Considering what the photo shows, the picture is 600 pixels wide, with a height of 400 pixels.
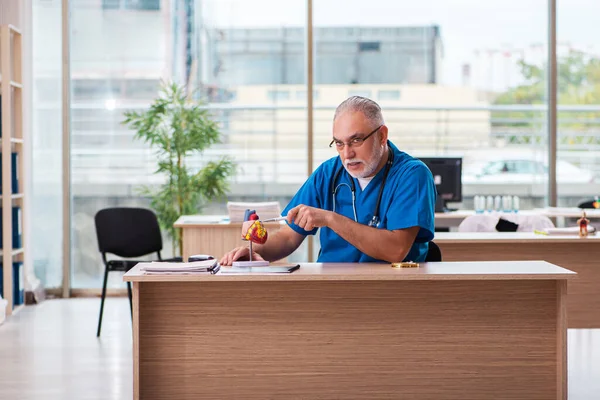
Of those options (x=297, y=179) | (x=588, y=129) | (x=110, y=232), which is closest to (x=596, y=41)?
(x=588, y=129)

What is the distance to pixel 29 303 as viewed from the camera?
7.74 m

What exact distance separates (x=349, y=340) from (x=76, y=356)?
9.10 feet

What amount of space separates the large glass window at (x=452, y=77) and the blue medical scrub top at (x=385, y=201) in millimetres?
4407

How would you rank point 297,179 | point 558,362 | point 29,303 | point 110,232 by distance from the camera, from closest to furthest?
point 558,362
point 110,232
point 29,303
point 297,179

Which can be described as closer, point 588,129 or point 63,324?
point 63,324

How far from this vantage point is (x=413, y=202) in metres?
3.48

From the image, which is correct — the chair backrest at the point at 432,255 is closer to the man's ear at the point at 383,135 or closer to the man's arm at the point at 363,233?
the man's arm at the point at 363,233

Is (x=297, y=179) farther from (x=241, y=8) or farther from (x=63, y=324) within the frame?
(x=63, y=324)

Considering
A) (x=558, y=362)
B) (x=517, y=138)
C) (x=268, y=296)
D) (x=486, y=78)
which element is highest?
(x=486, y=78)

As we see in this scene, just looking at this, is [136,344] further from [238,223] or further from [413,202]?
[238,223]

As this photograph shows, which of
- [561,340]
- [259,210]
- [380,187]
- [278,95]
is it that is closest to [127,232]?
[259,210]

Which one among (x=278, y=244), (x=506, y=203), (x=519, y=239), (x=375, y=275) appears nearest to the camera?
(x=375, y=275)

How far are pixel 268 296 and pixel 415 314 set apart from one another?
59 cm

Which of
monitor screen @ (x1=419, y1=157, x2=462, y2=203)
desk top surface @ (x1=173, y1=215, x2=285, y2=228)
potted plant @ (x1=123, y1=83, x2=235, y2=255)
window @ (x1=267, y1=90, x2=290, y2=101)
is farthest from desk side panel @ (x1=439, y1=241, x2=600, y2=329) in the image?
window @ (x1=267, y1=90, x2=290, y2=101)
